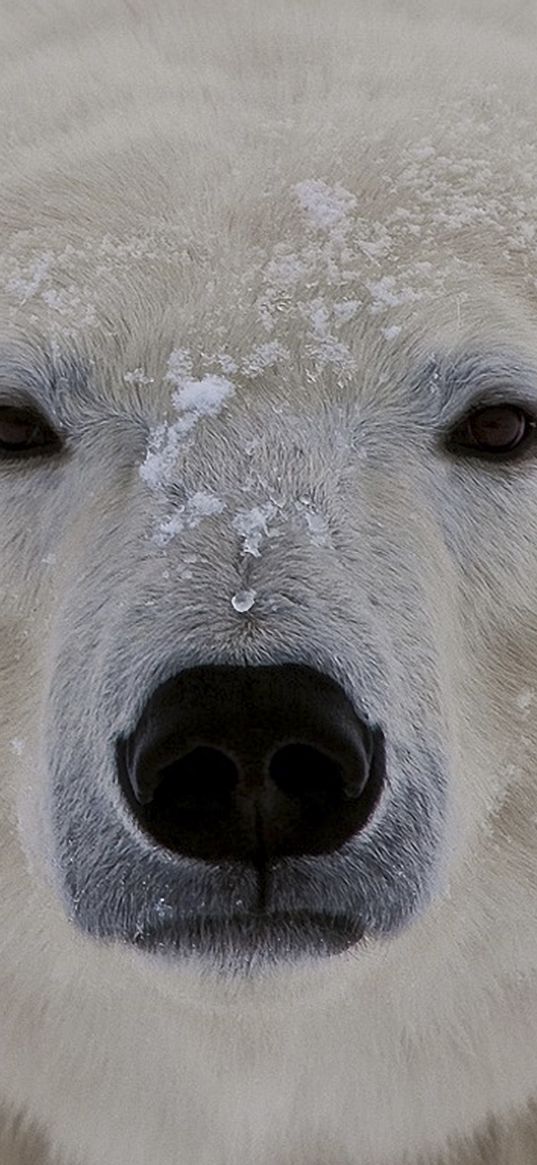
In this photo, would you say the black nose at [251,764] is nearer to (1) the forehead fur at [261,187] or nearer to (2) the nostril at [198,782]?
(2) the nostril at [198,782]

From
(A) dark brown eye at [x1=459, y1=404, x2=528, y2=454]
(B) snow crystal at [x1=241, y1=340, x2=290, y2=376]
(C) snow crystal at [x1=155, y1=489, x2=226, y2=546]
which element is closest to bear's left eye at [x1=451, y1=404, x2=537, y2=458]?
(A) dark brown eye at [x1=459, y1=404, x2=528, y2=454]

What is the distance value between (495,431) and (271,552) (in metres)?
0.40

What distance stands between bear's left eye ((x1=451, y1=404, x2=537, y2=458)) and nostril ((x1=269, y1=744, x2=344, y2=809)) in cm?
50

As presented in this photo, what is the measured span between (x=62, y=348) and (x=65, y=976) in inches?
30.8

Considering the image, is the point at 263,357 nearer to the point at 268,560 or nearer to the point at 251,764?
the point at 268,560

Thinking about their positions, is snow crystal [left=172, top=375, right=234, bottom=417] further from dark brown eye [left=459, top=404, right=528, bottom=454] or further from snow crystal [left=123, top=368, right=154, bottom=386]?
dark brown eye [left=459, top=404, right=528, bottom=454]

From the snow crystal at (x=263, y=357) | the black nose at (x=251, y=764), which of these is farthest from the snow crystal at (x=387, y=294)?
the black nose at (x=251, y=764)

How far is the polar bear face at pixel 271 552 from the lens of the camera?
53.8 inches

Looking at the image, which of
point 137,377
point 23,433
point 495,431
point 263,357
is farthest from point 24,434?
point 495,431

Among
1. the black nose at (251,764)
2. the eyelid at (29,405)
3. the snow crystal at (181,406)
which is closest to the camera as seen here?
the black nose at (251,764)

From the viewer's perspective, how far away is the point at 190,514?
4.85 feet

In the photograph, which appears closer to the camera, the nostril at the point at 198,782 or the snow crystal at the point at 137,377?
the nostril at the point at 198,782

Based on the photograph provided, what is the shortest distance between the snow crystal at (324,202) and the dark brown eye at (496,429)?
0.87ft

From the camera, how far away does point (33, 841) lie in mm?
1611
